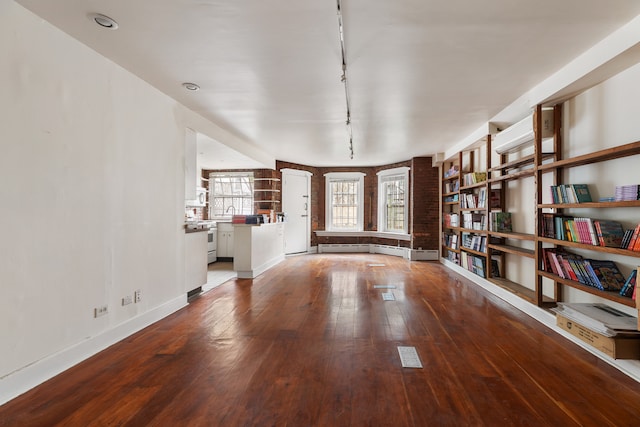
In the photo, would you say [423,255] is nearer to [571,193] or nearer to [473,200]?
[473,200]

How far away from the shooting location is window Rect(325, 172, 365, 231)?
31.9 feet

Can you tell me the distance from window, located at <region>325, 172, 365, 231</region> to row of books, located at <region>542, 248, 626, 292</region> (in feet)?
21.2

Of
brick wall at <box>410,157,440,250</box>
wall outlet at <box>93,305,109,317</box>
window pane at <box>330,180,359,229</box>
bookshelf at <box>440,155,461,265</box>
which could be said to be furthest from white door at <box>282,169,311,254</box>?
wall outlet at <box>93,305,109,317</box>

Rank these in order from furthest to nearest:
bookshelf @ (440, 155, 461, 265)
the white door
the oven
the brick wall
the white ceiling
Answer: the white door → the brick wall → the oven → bookshelf @ (440, 155, 461, 265) → the white ceiling

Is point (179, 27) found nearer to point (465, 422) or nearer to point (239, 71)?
point (239, 71)

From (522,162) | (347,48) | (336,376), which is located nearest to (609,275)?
(522,162)

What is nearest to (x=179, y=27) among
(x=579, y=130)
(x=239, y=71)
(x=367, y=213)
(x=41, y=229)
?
(x=239, y=71)

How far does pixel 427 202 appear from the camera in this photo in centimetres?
793

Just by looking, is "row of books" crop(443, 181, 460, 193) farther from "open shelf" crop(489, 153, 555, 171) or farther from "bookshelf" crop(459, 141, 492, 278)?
"open shelf" crop(489, 153, 555, 171)

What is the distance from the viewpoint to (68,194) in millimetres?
2492

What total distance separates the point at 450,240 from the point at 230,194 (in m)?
5.61

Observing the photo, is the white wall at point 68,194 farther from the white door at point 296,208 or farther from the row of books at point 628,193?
the white door at point 296,208

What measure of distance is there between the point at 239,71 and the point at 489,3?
220cm

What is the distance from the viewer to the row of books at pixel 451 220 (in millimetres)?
6399
